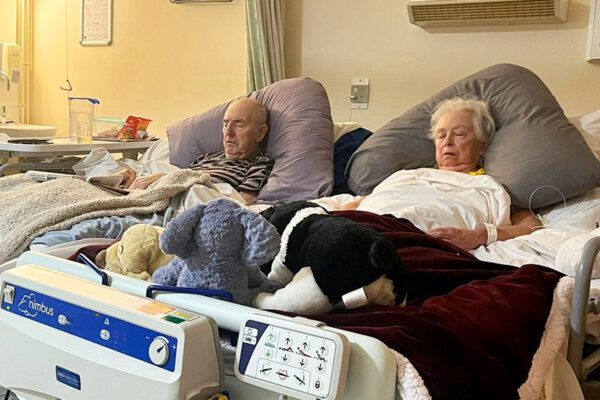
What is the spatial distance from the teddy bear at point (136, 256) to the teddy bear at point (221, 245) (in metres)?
0.18

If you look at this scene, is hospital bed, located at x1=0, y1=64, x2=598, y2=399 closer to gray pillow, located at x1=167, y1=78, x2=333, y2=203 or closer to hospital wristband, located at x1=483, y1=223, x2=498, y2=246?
hospital wristband, located at x1=483, y1=223, x2=498, y2=246

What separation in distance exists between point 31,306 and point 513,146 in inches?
63.9

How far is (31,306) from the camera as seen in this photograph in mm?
877

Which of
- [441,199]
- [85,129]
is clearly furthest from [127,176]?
[441,199]

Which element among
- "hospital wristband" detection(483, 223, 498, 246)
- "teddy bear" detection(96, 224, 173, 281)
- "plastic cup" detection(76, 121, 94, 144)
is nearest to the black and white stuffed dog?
"teddy bear" detection(96, 224, 173, 281)

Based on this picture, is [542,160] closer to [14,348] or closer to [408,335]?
[408,335]

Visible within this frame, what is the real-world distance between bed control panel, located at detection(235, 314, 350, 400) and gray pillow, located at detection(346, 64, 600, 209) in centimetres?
144

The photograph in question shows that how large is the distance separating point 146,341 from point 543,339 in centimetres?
64

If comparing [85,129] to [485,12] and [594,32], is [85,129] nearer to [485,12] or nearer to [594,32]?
[485,12]

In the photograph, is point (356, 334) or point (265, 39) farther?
point (265, 39)

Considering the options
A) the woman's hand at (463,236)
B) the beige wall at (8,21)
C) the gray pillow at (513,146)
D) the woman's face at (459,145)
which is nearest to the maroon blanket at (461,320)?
the woman's hand at (463,236)

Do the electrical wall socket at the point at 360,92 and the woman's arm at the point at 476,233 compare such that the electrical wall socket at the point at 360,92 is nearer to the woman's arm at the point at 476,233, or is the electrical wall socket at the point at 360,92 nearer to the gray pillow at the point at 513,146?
the gray pillow at the point at 513,146

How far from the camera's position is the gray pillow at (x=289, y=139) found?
7.57ft

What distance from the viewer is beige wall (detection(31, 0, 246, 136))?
3.44m
